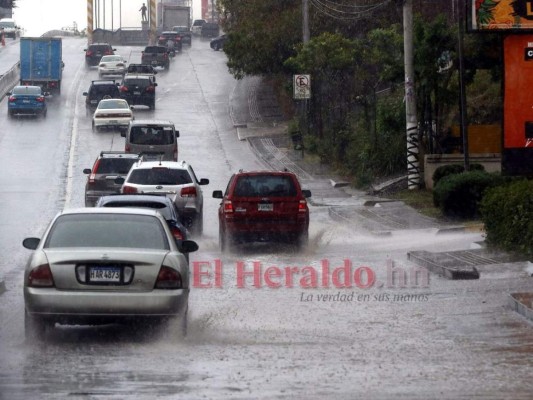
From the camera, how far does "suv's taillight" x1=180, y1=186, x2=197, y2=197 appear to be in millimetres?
27000

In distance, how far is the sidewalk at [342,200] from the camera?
20500mm

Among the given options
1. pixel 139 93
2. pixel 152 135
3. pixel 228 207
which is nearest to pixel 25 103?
pixel 139 93

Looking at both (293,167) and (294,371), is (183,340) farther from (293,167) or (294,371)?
(293,167)

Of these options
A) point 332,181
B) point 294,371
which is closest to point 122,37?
point 332,181

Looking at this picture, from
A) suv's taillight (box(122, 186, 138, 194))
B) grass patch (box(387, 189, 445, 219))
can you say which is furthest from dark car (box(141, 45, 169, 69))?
suv's taillight (box(122, 186, 138, 194))

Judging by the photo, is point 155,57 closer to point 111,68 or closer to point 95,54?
point 95,54

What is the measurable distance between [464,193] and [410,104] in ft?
22.3

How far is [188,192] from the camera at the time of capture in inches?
1065

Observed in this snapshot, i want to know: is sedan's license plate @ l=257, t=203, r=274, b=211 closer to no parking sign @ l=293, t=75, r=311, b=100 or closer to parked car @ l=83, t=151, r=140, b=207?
parked car @ l=83, t=151, r=140, b=207

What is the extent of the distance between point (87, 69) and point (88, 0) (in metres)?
28.4

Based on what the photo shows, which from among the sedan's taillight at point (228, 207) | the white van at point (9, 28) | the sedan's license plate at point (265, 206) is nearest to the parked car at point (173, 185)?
the sedan's taillight at point (228, 207)

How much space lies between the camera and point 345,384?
35.7ft

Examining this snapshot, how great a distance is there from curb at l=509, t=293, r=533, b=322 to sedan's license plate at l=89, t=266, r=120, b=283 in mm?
5114

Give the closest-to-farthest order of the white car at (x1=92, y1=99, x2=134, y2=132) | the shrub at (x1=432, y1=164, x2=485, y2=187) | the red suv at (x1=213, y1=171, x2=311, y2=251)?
the red suv at (x1=213, y1=171, x2=311, y2=251) < the shrub at (x1=432, y1=164, x2=485, y2=187) < the white car at (x1=92, y1=99, x2=134, y2=132)
